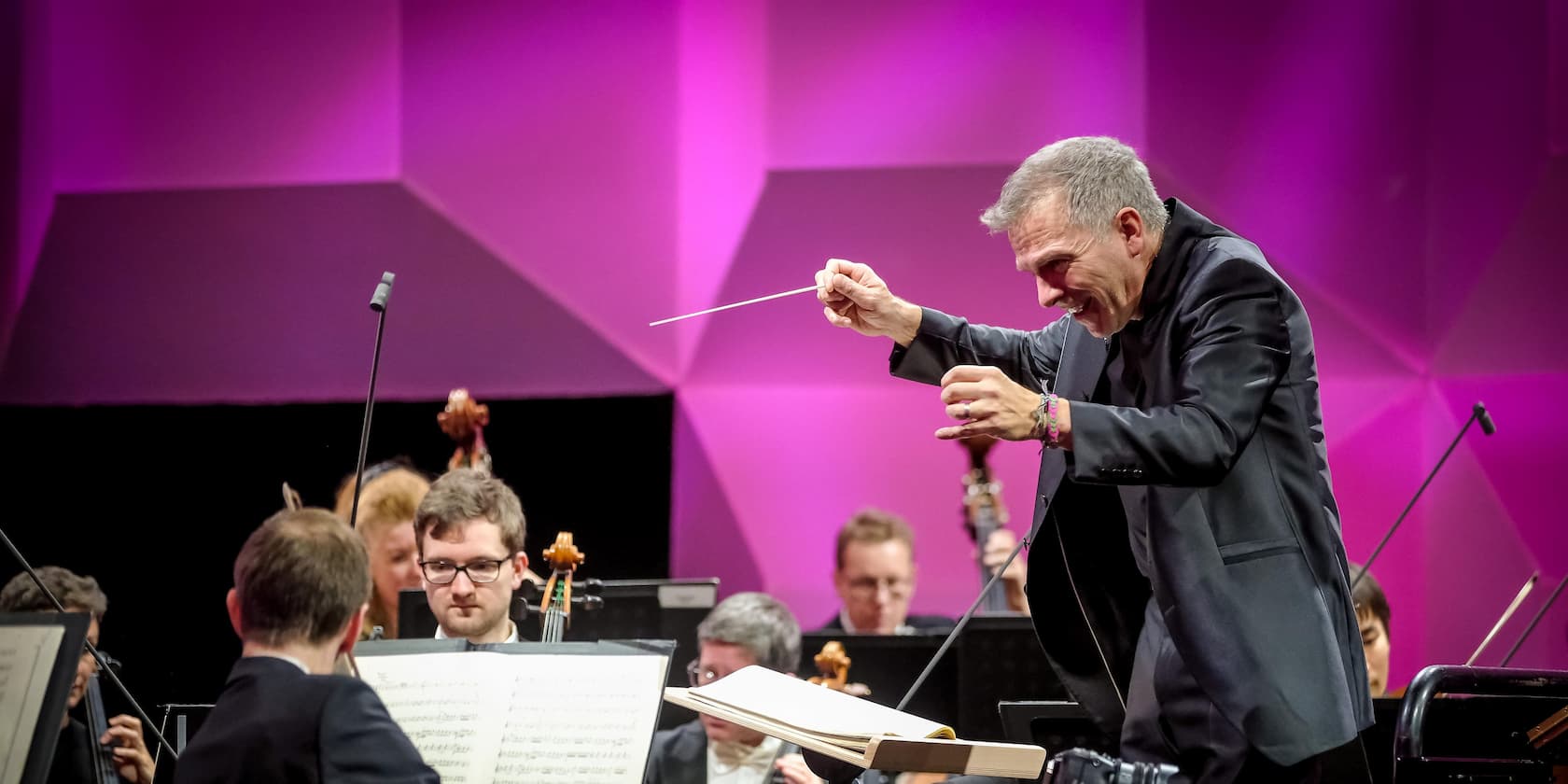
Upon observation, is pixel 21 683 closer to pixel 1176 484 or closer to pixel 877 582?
pixel 1176 484

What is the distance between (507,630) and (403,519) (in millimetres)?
1180

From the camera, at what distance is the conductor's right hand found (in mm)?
2721

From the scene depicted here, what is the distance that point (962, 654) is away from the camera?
3.79 meters

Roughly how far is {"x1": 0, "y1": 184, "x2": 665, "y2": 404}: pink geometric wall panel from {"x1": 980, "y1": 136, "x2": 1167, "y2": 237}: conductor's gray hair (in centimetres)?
329

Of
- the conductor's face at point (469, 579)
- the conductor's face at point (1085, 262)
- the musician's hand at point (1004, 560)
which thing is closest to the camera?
the conductor's face at point (1085, 262)

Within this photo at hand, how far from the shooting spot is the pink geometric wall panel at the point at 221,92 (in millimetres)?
5676

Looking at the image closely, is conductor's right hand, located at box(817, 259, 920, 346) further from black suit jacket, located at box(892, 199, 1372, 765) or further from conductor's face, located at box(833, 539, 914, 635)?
conductor's face, located at box(833, 539, 914, 635)

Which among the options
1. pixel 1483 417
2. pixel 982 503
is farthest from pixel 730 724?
pixel 1483 417

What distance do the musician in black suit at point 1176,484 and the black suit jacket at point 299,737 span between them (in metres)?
0.94

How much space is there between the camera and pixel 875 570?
4867 millimetres

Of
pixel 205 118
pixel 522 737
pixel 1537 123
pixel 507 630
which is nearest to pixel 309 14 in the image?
pixel 205 118

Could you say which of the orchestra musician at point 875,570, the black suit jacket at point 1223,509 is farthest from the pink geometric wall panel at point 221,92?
the black suit jacket at point 1223,509

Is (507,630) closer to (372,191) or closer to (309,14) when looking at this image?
(372,191)

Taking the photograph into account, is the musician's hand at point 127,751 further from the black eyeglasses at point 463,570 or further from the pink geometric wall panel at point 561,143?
the pink geometric wall panel at point 561,143
